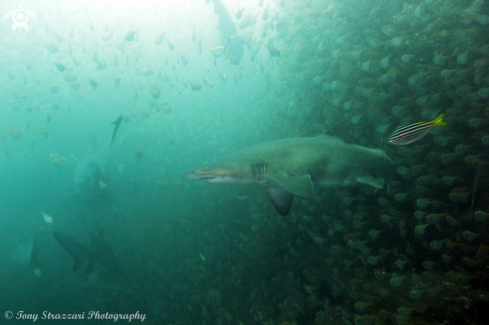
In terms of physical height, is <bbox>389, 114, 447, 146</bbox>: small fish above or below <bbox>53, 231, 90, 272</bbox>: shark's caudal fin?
above

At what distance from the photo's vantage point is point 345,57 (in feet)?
22.6

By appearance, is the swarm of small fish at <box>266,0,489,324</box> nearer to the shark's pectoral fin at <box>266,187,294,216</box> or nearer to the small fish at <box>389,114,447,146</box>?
the small fish at <box>389,114,447,146</box>

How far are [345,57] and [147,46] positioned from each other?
24.5 m

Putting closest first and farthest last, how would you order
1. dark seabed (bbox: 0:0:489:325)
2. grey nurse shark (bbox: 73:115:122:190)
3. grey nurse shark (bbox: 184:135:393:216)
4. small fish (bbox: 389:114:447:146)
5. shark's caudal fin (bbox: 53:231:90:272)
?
grey nurse shark (bbox: 184:135:393:216) → small fish (bbox: 389:114:447:146) → dark seabed (bbox: 0:0:489:325) → shark's caudal fin (bbox: 53:231:90:272) → grey nurse shark (bbox: 73:115:122:190)

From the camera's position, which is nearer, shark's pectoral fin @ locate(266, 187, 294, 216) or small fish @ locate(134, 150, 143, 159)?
shark's pectoral fin @ locate(266, 187, 294, 216)

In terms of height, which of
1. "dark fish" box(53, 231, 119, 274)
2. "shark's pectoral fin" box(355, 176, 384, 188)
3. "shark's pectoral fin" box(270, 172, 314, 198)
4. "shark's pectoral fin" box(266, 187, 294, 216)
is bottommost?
"dark fish" box(53, 231, 119, 274)

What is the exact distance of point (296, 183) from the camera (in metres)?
3.10

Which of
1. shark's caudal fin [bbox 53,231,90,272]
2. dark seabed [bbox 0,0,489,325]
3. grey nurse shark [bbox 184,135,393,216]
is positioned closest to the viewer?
grey nurse shark [bbox 184,135,393,216]

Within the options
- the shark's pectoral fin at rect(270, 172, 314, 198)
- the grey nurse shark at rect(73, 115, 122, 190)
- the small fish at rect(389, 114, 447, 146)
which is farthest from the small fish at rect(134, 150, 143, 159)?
the small fish at rect(389, 114, 447, 146)

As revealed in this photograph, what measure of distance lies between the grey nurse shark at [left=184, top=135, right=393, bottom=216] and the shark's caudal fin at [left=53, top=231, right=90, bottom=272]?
984 cm

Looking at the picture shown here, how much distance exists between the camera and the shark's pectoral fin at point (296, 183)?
2.99m

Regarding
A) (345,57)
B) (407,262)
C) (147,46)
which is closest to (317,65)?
(345,57)

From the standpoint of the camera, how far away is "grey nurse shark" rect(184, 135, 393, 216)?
3.19m

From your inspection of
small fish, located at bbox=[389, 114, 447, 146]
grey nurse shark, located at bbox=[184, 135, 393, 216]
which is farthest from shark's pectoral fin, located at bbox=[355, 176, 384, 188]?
small fish, located at bbox=[389, 114, 447, 146]
